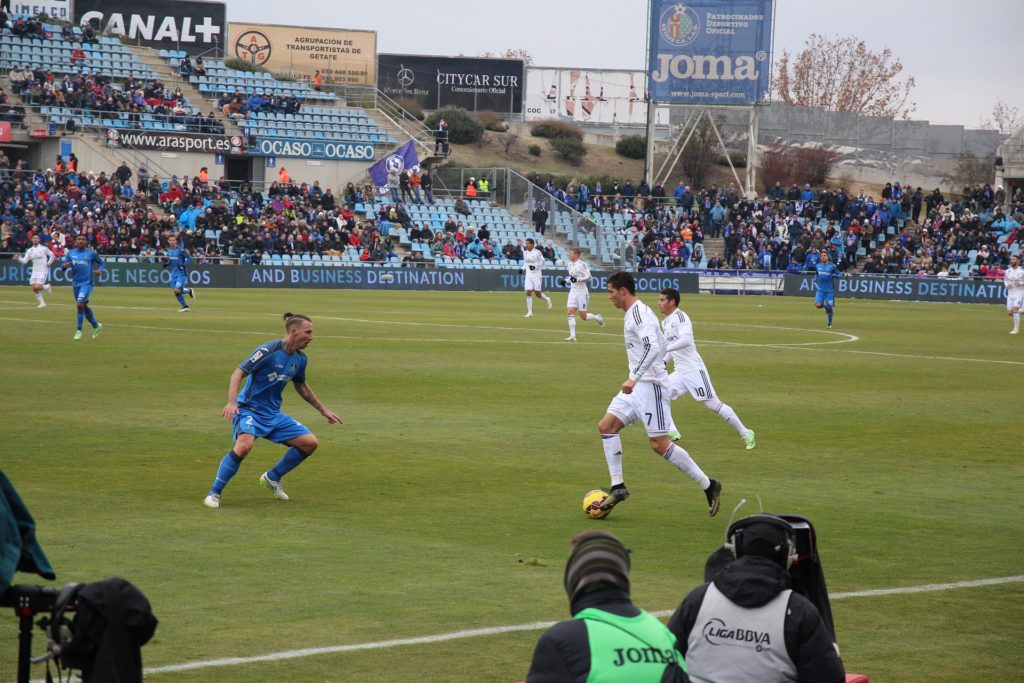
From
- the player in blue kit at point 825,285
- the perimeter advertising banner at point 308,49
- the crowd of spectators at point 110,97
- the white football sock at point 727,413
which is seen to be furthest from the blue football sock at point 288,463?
the perimeter advertising banner at point 308,49

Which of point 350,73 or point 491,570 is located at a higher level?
point 350,73

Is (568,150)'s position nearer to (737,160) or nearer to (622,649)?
(737,160)

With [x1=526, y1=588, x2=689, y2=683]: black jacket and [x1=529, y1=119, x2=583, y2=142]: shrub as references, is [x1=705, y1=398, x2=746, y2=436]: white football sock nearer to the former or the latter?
[x1=526, y1=588, x2=689, y2=683]: black jacket

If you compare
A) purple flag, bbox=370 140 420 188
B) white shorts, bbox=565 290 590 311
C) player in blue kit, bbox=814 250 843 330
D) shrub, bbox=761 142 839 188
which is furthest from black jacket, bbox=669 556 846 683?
shrub, bbox=761 142 839 188

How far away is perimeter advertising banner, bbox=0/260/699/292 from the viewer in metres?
55.3

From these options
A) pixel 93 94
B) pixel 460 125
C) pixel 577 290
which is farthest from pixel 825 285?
pixel 460 125

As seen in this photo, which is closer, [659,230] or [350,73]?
[659,230]

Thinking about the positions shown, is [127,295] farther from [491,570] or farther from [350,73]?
[350,73]

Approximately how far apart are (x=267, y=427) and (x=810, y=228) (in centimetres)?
6033

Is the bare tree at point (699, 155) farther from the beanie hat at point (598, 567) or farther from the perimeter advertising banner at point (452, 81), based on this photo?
the beanie hat at point (598, 567)

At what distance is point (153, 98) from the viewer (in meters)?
69.6

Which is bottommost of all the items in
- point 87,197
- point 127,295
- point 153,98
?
point 127,295

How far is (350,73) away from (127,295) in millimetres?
50463

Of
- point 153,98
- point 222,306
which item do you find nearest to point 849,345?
point 222,306
